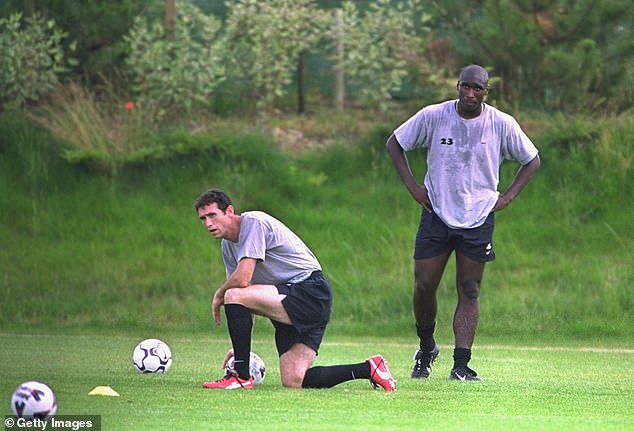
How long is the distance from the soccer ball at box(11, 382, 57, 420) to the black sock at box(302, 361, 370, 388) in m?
2.67

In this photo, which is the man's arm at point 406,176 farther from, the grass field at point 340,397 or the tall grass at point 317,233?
the tall grass at point 317,233

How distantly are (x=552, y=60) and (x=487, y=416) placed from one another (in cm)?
1453

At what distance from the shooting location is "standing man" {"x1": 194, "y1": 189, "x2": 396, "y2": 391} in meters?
9.34

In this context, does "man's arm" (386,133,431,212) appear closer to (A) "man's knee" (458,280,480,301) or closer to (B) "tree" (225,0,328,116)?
(A) "man's knee" (458,280,480,301)

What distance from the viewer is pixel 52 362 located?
12.2 metres

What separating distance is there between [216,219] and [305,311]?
0.90 meters

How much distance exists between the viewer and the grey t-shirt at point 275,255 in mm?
9539

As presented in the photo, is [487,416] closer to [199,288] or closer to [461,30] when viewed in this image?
[199,288]

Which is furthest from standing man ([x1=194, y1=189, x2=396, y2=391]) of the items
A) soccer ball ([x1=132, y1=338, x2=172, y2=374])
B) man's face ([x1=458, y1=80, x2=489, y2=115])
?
man's face ([x1=458, y1=80, x2=489, y2=115])

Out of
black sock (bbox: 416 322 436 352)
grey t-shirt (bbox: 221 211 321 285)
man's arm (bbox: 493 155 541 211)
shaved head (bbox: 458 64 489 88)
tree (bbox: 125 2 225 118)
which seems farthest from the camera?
tree (bbox: 125 2 225 118)

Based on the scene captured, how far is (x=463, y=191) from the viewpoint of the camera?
10531 mm

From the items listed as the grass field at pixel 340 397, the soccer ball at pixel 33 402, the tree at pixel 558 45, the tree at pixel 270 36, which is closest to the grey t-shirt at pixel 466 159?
the grass field at pixel 340 397

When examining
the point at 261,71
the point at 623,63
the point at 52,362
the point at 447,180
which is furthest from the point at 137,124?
the point at 447,180

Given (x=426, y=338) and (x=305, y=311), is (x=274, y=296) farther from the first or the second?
(x=426, y=338)
